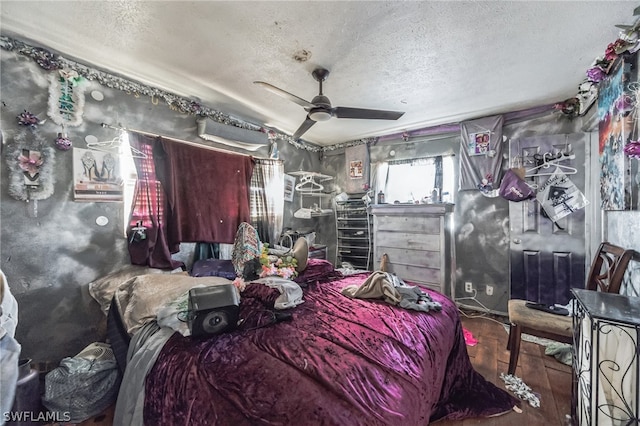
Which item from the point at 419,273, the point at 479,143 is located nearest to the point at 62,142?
the point at 419,273

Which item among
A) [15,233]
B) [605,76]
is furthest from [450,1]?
[15,233]

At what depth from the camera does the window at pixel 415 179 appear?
12.1ft

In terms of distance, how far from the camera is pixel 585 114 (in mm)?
2629

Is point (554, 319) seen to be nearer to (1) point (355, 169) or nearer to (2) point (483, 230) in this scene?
(2) point (483, 230)

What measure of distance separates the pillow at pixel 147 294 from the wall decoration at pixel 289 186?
7.32 ft

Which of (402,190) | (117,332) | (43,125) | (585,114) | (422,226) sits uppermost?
(585,114)

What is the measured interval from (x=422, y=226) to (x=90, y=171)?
3.61 meters

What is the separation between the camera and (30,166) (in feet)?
6.06

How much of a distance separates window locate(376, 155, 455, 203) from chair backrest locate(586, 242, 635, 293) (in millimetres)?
1824

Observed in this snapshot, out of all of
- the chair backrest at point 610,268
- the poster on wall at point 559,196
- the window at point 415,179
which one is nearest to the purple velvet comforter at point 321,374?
the chair backrest at point 610,268

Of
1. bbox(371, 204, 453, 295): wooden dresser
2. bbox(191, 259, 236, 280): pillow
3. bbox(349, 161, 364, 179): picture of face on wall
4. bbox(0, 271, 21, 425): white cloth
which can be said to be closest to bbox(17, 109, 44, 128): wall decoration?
bbox(0, 271, 21, 425): white cloth

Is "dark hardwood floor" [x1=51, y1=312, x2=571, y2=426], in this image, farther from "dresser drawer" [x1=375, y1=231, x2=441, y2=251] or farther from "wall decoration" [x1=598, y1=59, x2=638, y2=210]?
"wall decoration" [x1=598, y1=59, x2=638, y2=210]

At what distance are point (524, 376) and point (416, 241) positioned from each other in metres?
1.73

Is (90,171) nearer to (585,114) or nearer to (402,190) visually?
(402,190)
